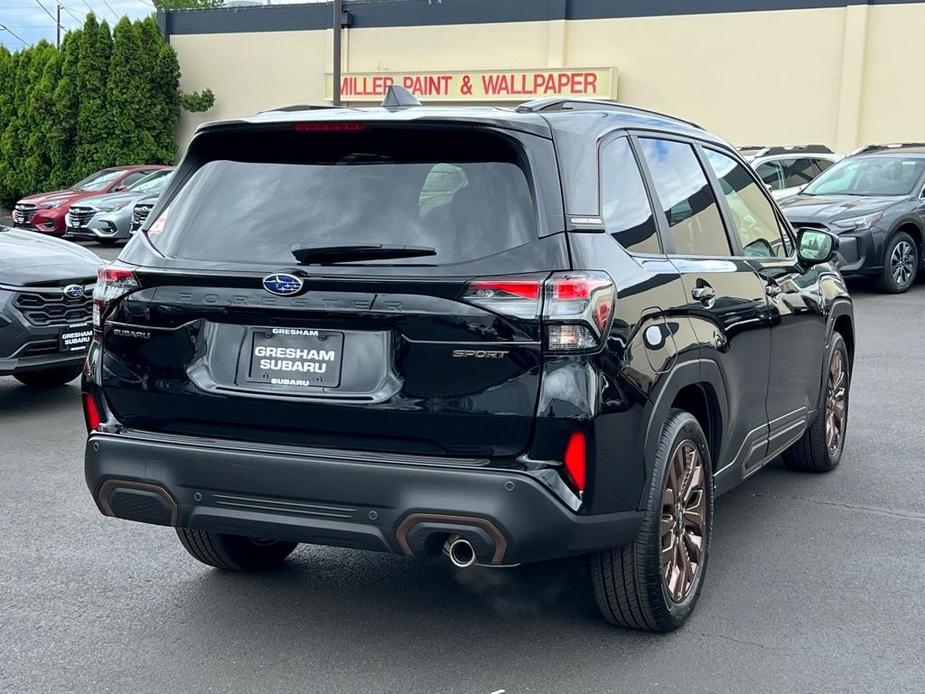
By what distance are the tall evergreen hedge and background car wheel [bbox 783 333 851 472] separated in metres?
29.0


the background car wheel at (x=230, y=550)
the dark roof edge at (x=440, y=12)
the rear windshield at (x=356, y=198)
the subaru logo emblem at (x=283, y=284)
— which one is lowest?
the background car wheel at (x=230, y=550)

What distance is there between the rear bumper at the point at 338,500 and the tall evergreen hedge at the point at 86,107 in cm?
3058

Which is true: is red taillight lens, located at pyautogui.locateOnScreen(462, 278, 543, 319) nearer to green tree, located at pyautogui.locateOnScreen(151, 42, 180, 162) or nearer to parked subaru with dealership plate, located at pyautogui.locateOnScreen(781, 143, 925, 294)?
parked subaru with dealership plate, located at pyautogui.locateOnScreen(781, 143, 925, 294)

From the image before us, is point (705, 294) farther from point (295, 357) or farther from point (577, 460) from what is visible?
point (295, 357)

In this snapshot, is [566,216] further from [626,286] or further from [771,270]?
[771,270]

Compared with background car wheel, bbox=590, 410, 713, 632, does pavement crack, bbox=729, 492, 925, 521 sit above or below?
below

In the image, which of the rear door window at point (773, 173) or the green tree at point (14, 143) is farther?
the green tree at point (14, 143)

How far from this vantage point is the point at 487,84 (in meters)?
31.7

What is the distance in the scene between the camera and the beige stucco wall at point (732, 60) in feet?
89.0

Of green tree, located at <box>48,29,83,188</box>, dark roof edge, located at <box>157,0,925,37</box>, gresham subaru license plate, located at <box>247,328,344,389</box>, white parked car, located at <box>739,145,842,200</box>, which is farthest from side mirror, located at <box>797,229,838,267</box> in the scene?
green tree, located at <box>48,29,83,188</box>

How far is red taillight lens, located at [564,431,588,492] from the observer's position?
3682 mm

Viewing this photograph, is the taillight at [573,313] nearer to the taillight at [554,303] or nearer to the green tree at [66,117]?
the taillight at [554,303]

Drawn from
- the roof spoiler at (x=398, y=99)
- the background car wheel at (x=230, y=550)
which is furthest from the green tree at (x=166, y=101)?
the roof spoiler at (x=398, y=99)

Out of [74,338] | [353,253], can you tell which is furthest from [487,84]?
[353,253]
